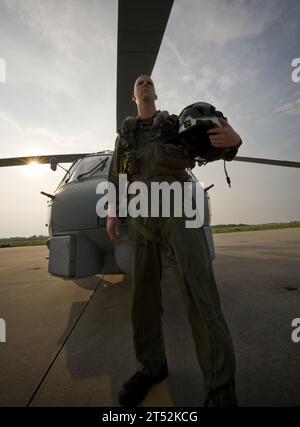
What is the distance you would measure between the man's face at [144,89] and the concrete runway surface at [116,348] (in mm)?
1958

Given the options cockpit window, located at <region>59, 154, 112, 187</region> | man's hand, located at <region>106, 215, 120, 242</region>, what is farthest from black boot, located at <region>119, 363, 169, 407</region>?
cockpit window, located at <region>59, 154, 112, 187</region>

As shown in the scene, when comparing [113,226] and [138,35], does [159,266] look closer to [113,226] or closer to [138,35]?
[113,226]

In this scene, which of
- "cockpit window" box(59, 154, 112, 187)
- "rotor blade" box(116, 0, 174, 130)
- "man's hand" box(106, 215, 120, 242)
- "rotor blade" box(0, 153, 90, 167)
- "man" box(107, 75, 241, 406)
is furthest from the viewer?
"rotor blade" box(0, 153, 90, 167)

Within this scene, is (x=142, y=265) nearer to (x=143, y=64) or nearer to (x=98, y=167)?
(x=143, y=64)

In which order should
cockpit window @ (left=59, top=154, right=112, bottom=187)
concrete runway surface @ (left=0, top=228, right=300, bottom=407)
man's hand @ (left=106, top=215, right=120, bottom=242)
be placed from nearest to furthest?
concrete runway surface @ (left=0, top=228, right=300, bottom=407) < man's hand @ (left=106, top=215, right=120, bottom=242) < cockpit window @ (left=59, top=154, right=112, bottom=187)

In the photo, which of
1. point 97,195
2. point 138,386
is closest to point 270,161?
point 97,195

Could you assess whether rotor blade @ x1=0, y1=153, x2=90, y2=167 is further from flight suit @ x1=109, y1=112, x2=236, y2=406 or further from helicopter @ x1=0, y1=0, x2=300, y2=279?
flight suit @ x1=109, y1=112, x2=236, y2=406

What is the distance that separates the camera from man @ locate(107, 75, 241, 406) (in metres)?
1.46

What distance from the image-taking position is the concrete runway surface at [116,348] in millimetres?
1609

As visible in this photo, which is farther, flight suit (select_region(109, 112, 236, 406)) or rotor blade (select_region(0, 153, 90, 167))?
rotor blade (select_region(0, 153, 90, 167))

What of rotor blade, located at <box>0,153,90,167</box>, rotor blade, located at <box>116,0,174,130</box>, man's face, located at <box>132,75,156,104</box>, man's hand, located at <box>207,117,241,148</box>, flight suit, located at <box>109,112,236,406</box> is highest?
rotor blade, located at <box>0,153,90,167</box>

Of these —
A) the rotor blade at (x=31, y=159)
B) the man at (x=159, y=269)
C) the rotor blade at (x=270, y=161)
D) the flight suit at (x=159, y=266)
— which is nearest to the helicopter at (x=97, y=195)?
the man at (x=159, y=269)
